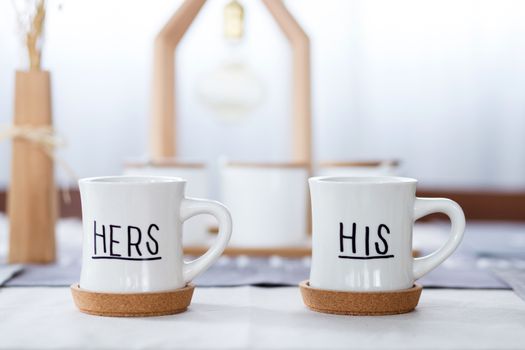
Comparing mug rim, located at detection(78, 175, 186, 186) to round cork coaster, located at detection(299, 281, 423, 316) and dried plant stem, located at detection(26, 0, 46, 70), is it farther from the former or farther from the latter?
dried plant stem, located at detection(26, 0, 46, 70)

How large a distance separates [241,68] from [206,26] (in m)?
0.77

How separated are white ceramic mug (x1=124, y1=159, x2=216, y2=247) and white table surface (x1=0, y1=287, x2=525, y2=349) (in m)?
0.28

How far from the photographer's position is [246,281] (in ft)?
2.56

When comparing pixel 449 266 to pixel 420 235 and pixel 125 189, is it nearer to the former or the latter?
pixel 420 235

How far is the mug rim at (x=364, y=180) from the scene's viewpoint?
0.62 meters

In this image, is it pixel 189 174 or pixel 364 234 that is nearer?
pixel 364 234

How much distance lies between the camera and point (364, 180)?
66 centimetres

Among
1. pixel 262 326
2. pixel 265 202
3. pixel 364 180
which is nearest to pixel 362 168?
pixel 265 202

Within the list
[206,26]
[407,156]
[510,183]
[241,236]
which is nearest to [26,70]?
[241,236]

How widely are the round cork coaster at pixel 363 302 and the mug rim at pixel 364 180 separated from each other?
80mm

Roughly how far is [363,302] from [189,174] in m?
0.42

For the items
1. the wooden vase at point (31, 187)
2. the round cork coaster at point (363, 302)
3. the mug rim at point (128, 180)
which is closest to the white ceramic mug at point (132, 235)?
the mug rim at point (128, 180)

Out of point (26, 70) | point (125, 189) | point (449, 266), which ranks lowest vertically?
point (449, 266)

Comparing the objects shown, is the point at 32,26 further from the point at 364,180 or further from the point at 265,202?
the point at 364,180
